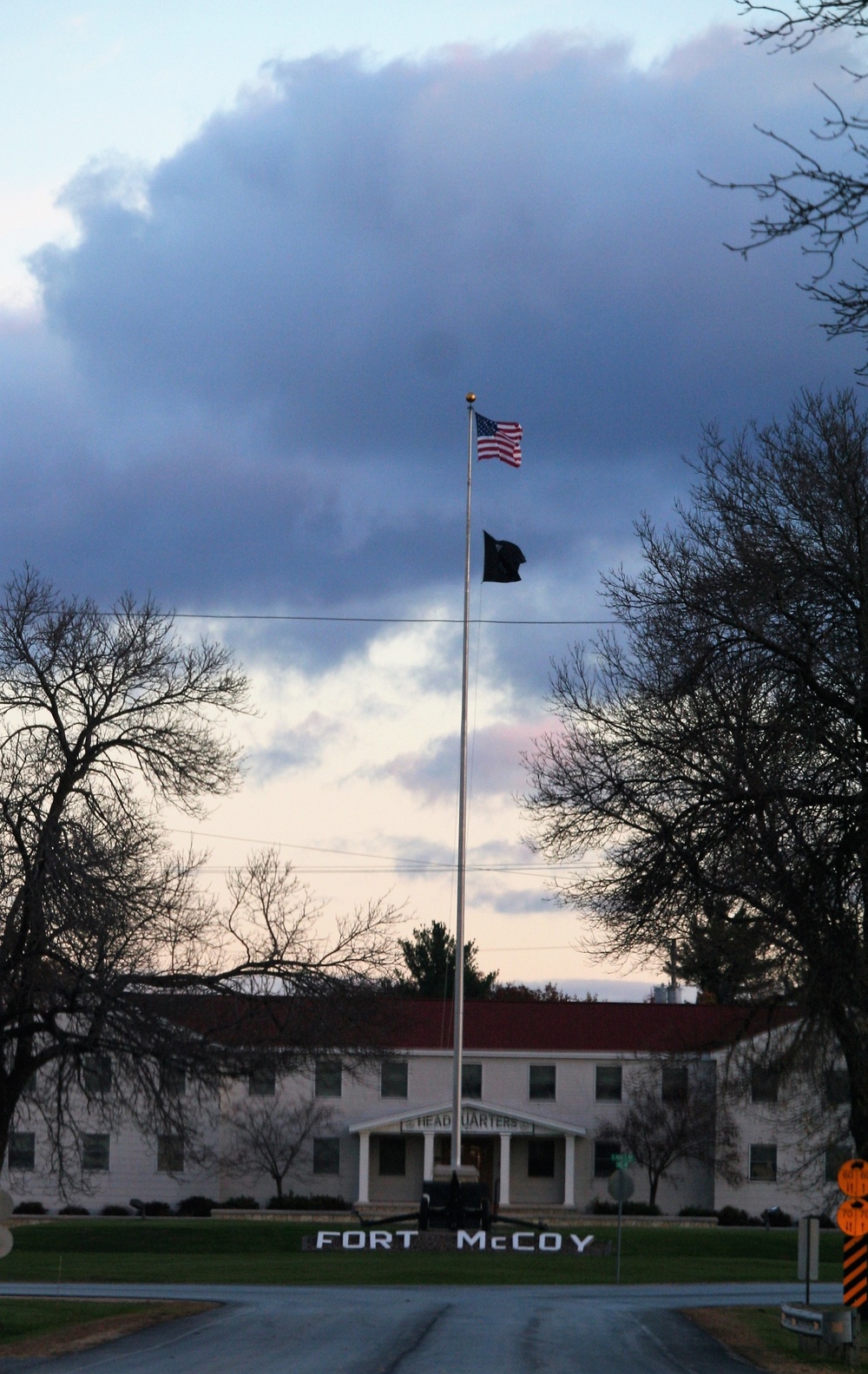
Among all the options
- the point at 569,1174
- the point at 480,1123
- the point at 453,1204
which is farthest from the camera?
the point at 480,1123

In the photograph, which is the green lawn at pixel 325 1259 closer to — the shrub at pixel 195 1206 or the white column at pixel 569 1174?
the shrub at pixel 195 1206

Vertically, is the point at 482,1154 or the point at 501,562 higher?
the point at 501,562

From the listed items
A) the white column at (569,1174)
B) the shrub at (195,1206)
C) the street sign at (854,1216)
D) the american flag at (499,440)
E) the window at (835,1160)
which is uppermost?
the american flag at (499,440)

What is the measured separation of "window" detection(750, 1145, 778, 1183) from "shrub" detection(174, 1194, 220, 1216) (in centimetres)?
2010

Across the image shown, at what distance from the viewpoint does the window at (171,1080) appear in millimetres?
23312

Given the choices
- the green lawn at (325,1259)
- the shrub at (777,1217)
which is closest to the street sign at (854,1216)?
the green lawn at (325,1259)

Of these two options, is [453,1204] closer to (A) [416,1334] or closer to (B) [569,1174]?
(A) [416,1334]

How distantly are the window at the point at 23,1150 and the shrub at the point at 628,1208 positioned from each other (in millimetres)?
20954

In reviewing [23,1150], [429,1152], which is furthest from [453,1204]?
[23,1150]

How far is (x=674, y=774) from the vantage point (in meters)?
19.9

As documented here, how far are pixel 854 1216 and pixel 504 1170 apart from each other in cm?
4216

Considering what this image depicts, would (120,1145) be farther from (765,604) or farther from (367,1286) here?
(765,604)

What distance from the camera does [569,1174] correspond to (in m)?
58.6

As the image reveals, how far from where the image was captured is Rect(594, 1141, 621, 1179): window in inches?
2356
